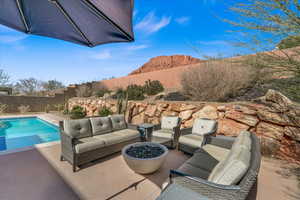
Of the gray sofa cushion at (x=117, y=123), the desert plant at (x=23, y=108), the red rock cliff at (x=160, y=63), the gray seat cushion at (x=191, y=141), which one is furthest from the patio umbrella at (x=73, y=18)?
the red rock cliff at (x=160, y=63)

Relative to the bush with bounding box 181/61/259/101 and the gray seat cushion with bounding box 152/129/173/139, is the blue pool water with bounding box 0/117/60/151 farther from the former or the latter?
the bush with bounding box 181/61/259/101

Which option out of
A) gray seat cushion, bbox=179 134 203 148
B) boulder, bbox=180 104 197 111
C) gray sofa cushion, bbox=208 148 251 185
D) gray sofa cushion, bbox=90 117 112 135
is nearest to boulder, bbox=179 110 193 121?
boulder, bbox=180 104 197 111

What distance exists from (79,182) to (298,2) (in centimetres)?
403

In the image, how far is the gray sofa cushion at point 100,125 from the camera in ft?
11.3

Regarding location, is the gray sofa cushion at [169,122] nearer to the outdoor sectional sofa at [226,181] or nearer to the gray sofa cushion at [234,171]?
the outdoor sectional sofa at [226,181]

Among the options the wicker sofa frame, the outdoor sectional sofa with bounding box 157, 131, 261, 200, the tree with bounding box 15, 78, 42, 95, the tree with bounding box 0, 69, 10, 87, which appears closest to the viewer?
the outdoor sectional sofa with bounding box 157, 131, 261, 200

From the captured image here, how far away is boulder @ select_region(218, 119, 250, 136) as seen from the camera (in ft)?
12.1

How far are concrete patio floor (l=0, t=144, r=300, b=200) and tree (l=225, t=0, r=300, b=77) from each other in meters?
1.93

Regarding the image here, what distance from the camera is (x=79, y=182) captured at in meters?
2.20

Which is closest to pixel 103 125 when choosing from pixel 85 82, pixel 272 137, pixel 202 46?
pixel 202 46

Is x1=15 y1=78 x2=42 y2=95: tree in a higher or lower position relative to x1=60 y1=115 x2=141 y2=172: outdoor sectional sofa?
higher

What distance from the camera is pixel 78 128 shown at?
10.4 ft

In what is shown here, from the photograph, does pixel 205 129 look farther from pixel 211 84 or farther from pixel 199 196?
pixel 199 196

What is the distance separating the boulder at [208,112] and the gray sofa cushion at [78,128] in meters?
3.33
